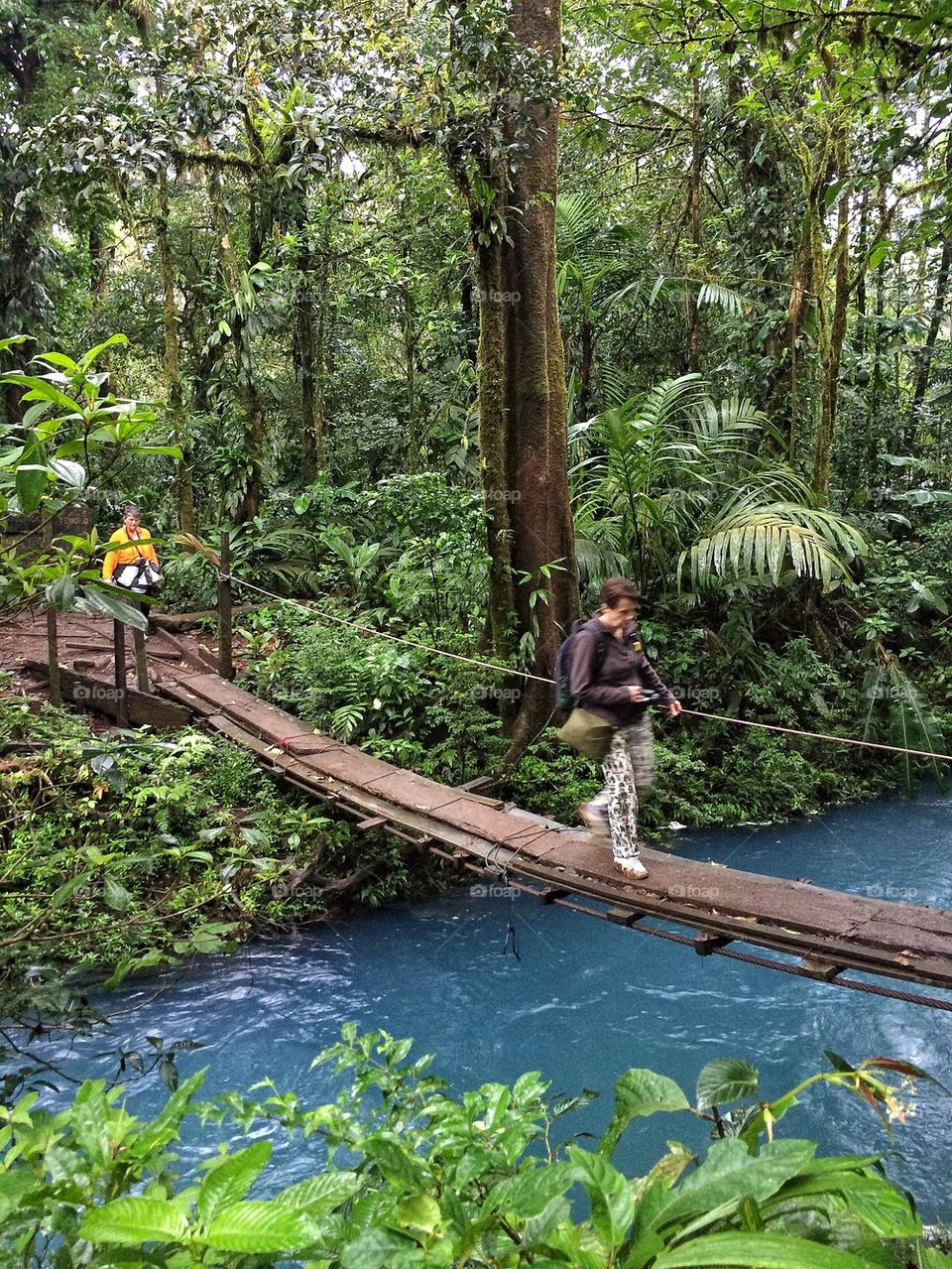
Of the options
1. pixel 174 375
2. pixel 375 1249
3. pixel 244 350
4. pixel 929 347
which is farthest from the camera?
pixel 929 347

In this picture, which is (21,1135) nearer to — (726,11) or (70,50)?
(726,11)

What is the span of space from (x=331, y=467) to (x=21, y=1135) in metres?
10.4

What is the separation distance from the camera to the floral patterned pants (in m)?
3.81

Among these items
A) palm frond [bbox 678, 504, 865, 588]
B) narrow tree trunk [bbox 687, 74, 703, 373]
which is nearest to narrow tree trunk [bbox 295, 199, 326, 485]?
narrow tree trunk [bbox 687, 74, 703, 373]

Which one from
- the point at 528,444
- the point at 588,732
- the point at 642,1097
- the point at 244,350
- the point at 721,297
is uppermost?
the point at 721,297

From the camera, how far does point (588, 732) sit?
12.3ft

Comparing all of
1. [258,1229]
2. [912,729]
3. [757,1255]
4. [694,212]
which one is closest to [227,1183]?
[258,1229]

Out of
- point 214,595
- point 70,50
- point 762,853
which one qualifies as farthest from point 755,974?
point 70,50

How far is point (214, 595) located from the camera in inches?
369

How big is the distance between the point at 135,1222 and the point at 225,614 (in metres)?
6.37

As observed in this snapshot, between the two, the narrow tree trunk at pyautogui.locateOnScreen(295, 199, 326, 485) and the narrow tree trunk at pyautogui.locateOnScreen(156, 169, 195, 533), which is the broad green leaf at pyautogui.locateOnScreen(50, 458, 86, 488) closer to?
the narrow tree trunk at pyautogui.locateOnScreen(156, 169, 195, 533)

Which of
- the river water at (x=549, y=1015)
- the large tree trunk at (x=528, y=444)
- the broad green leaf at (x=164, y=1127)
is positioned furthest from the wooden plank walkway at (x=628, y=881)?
the broad green leaf at (x=164, y=1127)

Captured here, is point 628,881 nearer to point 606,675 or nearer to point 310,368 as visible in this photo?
point 606,675

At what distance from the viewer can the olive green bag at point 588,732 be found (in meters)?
3.72
